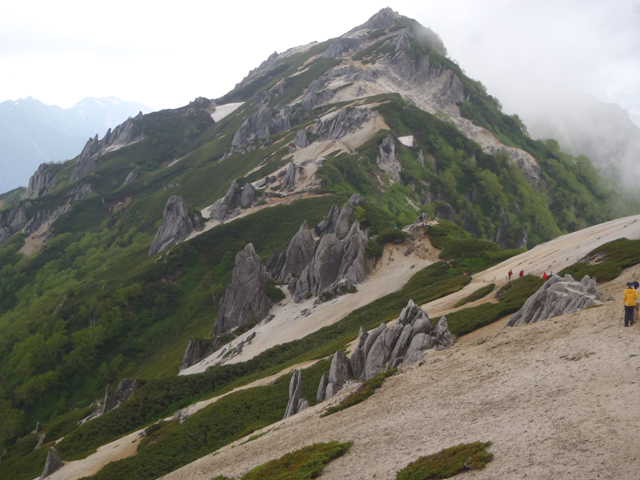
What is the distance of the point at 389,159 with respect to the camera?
121938 mm

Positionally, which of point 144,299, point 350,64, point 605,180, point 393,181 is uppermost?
point 350,64

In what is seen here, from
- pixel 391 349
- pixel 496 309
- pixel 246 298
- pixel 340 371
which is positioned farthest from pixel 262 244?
pixel 391 349

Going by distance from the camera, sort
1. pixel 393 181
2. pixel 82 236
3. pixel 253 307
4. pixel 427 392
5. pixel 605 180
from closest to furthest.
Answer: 1. pixel 427 392
2. pixel 253 307
3. pixel 393 181
4. pixel 82 236
5. pixel 605 180

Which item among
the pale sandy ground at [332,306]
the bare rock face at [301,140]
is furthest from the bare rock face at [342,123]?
the pale sandy ground at [332,306]

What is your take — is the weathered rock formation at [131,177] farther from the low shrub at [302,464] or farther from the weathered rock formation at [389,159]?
the low shrub at [302,464]

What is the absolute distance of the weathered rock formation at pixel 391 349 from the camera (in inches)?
1121

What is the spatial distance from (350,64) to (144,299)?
149614mm

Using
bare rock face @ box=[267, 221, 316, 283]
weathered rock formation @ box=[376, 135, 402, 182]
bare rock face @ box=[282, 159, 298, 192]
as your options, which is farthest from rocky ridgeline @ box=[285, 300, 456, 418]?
weathered rock formation @ box=[376, 135, 402, 182]

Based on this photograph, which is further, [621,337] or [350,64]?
[350,64]

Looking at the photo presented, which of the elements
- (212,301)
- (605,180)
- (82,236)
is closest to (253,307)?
(212,301)

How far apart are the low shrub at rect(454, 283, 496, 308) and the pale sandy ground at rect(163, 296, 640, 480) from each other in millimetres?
15048

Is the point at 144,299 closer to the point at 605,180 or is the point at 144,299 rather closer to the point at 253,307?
the point at 253,307

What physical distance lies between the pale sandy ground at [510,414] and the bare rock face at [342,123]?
116 meters

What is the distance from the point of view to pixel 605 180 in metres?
192
